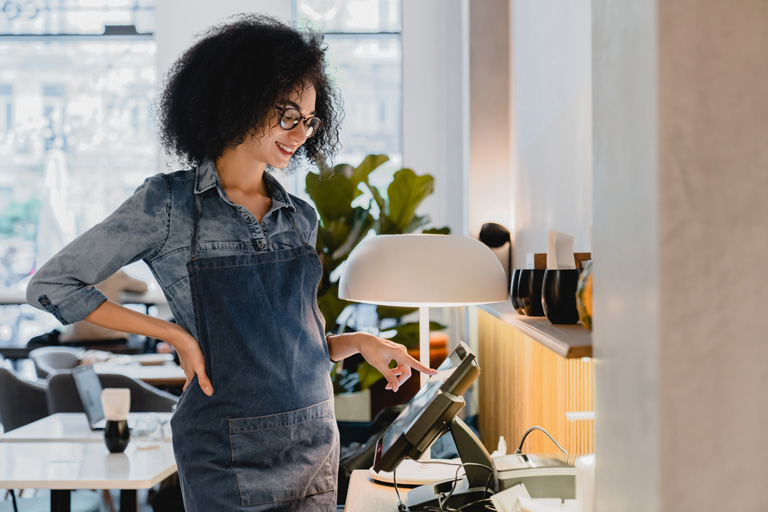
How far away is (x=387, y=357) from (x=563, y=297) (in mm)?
442

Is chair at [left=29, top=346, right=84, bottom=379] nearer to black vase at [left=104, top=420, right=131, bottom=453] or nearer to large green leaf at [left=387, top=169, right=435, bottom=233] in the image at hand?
black vase at [left=104, top=420, right=131, bottom=453]

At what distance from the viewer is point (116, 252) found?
4.15 feet

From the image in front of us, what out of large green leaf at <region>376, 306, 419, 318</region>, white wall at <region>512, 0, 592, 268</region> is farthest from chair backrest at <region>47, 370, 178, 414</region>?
white wall at <region>512, 0, 592, 268</region>

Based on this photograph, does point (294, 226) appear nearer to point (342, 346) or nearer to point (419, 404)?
point (342, 346)

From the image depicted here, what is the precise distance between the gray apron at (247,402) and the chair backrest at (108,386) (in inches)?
82.1

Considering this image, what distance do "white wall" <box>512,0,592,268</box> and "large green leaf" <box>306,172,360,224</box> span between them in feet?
2.90

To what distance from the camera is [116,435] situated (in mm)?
2244

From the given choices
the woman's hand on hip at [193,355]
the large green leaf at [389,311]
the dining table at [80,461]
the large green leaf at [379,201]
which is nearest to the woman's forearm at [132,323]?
the woman's hand on hip at [193,355]

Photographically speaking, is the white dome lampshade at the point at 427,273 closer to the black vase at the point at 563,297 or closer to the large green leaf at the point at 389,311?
the black vase at the point at 563,297

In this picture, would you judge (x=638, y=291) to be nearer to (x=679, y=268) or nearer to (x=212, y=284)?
(x=679, y=268)

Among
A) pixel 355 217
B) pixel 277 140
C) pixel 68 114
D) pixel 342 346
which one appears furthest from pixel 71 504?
pixel 68 114

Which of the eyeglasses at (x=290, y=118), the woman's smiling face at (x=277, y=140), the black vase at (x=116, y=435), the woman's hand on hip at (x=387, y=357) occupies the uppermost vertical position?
the eyeglasses at (x=290, y=118)

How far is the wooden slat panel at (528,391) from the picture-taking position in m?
1.56

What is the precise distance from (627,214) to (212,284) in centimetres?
85
